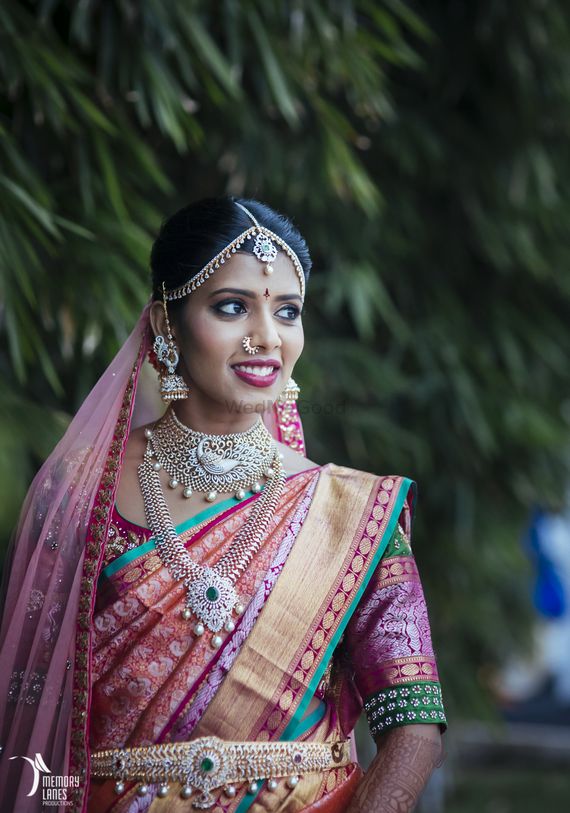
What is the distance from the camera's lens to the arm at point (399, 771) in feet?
5.58

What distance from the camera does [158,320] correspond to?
6.39ft

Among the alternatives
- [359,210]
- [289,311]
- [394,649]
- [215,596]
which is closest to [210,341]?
[289,311]

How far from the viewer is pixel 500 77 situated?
455 centimetres

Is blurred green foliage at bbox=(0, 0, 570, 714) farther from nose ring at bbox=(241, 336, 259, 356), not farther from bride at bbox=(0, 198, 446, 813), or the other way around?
nose ring at bbox=(241, 336, 259, 356)

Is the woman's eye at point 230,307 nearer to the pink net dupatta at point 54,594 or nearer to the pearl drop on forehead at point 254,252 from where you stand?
the pearl drop on forehead at point 254,252

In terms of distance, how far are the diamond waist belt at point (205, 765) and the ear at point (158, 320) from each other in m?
0.71

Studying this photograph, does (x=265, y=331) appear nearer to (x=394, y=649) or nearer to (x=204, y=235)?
(x=204, y=235)

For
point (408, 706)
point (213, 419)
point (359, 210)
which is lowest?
point (408, 706)

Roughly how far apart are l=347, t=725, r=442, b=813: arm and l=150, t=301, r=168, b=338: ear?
0.80 m

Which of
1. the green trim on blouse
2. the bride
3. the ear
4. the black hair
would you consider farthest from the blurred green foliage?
the green trim on blouse

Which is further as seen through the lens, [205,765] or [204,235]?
A: [204,235]

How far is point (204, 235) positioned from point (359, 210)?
8.02 feet

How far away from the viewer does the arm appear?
170 cm

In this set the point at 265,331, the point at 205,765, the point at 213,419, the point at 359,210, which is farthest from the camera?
the point at 359,210
